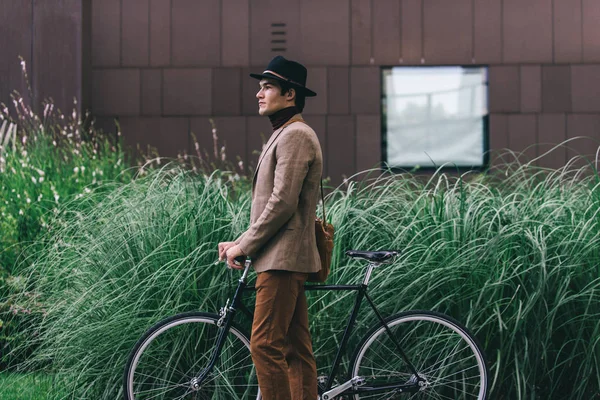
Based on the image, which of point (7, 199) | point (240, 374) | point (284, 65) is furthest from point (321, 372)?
point (7, 199)

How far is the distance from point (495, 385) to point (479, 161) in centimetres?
933

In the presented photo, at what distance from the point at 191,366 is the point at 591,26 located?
1110cm

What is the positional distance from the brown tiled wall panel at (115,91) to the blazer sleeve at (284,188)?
10291 millimetres

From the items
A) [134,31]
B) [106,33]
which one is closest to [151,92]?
[134,31]

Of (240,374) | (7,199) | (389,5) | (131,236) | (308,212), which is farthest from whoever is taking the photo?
(389,5)

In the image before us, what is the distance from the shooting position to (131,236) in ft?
17.4

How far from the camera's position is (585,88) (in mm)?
13602

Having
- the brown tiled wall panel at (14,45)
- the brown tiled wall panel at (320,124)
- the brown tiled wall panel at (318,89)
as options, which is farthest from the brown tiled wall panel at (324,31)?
the brown tiled wall panel at (14,45)

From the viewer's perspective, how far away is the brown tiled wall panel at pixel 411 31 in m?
13.6

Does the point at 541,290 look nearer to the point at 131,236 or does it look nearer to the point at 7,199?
the point at 131,236

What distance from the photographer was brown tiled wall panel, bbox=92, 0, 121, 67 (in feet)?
45.2

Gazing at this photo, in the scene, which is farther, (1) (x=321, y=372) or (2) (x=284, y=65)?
(1) (x=321, y=372)

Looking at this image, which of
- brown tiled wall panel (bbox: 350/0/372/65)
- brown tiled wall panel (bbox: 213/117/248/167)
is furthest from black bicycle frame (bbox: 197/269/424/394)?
brown tiled wall panel (bbox: 350/0/372/65)

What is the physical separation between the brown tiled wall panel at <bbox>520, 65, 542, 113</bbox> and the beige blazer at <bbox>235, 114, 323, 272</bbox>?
10.4 metres
